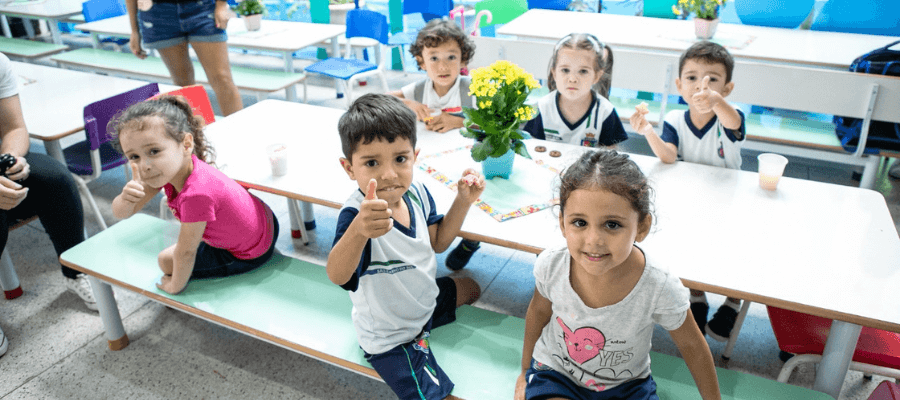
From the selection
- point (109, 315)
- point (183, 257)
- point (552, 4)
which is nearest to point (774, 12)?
point (552, 4)

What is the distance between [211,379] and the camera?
2059 mm

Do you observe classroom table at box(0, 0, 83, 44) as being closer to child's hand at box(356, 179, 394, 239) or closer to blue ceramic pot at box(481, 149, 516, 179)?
blue ceramic pot at box(481, 149, 516, 179)

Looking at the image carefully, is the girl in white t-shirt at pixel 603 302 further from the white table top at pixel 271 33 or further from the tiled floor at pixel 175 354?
the white table top at pixel 271 33

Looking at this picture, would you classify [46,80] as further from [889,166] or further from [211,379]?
[889,166]

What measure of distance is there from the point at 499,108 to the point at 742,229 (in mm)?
785

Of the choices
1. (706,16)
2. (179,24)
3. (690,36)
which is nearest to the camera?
(179,24)

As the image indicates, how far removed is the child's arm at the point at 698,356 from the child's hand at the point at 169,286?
144 cm

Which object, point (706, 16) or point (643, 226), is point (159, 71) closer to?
point (706, 16)

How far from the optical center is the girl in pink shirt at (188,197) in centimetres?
174

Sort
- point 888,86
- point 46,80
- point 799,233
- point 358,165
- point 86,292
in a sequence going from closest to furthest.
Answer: point 358,165 < point 799,233 < point 86,292 < point 888,86 < point 46,80

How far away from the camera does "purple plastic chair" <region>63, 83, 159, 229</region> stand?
97.1 inches

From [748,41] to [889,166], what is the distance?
43.3 inches

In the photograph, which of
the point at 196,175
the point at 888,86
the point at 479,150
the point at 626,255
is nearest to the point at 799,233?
the point at 626,255

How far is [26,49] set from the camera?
15.5ft
